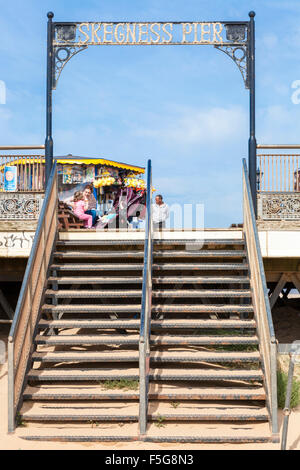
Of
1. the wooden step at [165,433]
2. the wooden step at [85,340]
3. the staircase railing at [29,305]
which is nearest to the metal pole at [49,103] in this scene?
the staircase railing at [29,305]

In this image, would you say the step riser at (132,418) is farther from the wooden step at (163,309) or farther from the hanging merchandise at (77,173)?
the hanging merchandise at (77,173)

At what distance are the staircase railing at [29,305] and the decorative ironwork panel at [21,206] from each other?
917 mm

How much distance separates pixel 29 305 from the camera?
7391mm

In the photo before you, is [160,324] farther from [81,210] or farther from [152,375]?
[81,210]

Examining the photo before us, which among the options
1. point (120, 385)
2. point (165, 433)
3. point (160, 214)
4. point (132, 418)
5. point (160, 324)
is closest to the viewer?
point (165, 433)

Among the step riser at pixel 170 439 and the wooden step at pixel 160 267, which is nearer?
the step riser at pixel 170 439

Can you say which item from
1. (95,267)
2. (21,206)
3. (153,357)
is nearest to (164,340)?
(153,357)

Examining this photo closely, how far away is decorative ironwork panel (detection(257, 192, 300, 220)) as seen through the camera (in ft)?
32.6

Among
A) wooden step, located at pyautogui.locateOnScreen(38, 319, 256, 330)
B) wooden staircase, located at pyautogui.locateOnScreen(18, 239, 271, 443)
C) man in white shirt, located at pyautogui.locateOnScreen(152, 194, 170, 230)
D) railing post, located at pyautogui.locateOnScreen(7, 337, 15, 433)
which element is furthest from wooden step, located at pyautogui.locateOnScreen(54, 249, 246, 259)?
man in white shirt, located at pyautogui.locateOnScreen(152, 194, 170, 230)

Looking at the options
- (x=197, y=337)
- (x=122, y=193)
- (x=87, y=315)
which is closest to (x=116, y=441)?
(x=197, y=337)

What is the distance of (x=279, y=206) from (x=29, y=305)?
517 centimetres

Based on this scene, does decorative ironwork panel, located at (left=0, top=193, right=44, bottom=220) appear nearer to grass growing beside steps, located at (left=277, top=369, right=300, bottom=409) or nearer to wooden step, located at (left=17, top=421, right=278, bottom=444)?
wooden step, located at (left=17, top=421, right=278, bottom=444)

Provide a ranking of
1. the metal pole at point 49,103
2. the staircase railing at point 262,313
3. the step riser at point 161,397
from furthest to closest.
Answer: the metal pole at point 49,103
the step riser at point 161,397
the staircase railing at point 262,313

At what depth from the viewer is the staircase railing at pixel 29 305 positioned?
6.55 metres
